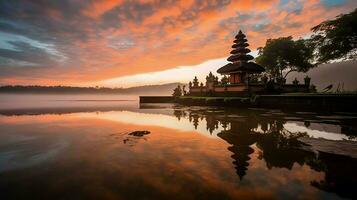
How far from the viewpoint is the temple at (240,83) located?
31.5m

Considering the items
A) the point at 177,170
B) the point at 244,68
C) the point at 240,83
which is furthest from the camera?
the point at 244,68

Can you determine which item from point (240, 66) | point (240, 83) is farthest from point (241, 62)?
point (240, 83)

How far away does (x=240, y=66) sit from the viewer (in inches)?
1468

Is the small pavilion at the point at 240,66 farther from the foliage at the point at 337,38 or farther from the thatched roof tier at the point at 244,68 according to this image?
the foliage at the point at 337,38

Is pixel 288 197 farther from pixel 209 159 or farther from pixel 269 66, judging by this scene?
pixel 269 66

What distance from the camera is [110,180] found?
5074 millimetres

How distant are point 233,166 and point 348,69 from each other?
23497 centimetres

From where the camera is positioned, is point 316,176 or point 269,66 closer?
point 316,176

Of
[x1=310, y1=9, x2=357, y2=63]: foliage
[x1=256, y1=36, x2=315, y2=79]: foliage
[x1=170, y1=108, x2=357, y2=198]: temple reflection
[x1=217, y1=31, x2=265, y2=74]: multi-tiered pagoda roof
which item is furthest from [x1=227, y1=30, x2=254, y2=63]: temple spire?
[x1=170, y1=108, x2=357, y2=198]: temple reflection

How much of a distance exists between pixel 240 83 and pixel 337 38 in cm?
1224

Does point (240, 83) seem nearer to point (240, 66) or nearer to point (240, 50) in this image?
point (240, 66)

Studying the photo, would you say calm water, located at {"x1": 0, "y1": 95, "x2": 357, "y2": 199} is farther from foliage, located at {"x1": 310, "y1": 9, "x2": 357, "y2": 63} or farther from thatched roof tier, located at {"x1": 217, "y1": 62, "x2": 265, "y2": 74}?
thatched roof tier, located at {"x1": 217, "y1": 62, "x2": 265, "y2": 74}

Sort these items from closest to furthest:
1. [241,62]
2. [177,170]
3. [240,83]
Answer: [177,170] → [240,83] → [241,62]

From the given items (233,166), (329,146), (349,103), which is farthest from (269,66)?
(233,166)
